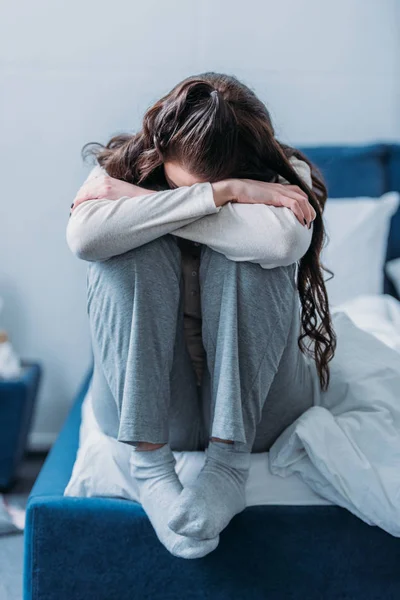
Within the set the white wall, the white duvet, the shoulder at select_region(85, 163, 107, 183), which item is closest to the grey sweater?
the shoulder at select_region(85, 163, 107, 183)

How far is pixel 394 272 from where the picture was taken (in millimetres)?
2268

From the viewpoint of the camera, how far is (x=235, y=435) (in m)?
1.34

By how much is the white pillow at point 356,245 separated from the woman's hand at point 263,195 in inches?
28.9

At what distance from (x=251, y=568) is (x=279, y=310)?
0.48m

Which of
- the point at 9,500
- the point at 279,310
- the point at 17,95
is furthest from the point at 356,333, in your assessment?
the point at 17,95

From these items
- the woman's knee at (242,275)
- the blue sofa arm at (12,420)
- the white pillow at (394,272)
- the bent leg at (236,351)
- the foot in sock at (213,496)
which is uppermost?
the woman's knee at (242,275)

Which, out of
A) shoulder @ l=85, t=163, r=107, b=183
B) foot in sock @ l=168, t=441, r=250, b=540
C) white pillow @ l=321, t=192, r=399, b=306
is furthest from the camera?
white pillow @ l=321, t=192, r=399, b=306

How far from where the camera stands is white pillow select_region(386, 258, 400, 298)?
2260 millimetres

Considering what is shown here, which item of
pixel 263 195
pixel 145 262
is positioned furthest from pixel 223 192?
pixel 145 262

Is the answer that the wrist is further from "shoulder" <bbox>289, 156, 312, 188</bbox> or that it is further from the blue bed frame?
the blue bed frame

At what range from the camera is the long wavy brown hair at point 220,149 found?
1.39 m

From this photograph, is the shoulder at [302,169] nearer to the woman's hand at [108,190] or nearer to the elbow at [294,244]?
the elbow at [294,244]

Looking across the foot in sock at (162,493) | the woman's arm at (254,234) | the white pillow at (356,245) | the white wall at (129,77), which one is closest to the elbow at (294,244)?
the woman's arm at (254,234)

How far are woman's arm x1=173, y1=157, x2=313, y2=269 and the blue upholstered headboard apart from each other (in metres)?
0.96
